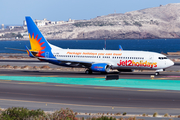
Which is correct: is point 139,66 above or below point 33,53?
below

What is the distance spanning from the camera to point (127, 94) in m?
34.8

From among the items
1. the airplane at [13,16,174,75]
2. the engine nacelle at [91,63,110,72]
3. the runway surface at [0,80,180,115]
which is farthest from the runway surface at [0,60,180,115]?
the airplane at [13,16,174,75]

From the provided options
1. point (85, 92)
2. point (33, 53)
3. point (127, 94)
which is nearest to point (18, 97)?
point (85, 92)

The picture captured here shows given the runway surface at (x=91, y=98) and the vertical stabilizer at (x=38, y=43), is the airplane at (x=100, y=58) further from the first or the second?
the runway surface at (x=91, y=98)

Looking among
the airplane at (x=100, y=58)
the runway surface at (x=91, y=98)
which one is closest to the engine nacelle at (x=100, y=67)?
the airplane at (x=100, y=58)

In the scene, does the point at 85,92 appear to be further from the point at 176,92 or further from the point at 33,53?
the point at 33,53

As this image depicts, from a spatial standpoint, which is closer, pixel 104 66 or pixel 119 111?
pixel 119 111

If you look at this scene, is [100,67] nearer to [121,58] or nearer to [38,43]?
[121,58]

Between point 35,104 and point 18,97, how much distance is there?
4439 mm

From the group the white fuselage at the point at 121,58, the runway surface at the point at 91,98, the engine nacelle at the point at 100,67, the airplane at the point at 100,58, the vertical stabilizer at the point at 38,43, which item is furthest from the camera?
the vertical stabilizer at the point at 38,43

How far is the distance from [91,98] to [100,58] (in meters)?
23.0

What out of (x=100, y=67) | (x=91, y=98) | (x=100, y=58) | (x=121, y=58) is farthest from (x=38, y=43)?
(x=91, y=98)

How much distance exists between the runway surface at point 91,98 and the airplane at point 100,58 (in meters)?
13.5

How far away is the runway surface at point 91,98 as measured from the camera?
27672 millimetres
